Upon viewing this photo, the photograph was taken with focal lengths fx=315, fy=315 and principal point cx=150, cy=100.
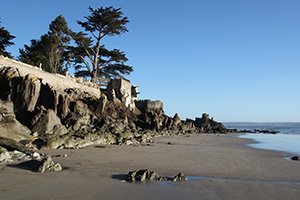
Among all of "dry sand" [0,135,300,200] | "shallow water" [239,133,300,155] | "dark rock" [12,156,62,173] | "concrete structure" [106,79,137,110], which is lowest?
"dry sand" [0,135,300,200]

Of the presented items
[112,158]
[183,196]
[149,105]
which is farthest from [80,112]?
[149,105]

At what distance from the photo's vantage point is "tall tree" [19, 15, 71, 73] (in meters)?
40.4

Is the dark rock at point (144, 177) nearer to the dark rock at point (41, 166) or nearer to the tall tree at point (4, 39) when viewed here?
the dark rock at point (41, 166)

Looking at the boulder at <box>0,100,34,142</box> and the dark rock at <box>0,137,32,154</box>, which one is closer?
the dark rock at <box>0,137,32,154</box>

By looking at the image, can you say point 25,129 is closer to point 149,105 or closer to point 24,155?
point 24,155

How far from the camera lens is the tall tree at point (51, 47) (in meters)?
40.4

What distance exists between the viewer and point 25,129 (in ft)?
51.8

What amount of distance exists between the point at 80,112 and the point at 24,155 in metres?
11.9

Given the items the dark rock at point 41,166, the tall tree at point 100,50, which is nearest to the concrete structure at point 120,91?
the tall tree at point 100,50

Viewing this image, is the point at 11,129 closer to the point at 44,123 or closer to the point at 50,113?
the point at 44,123

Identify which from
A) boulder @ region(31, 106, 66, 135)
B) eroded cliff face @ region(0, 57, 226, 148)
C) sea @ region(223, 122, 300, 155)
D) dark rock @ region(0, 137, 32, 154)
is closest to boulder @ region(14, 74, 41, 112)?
eroded cliff face @ region(0, 57, 226, 148)

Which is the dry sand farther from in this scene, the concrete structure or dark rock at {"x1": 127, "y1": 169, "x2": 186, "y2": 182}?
the concrete structure

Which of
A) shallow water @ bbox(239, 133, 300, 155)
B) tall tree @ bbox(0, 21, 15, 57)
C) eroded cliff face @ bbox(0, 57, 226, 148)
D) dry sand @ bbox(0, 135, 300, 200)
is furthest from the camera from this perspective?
tall tree @ bbox(0, 21, 15, 57)

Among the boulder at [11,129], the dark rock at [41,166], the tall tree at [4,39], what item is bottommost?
the dark rock at [41,166]
